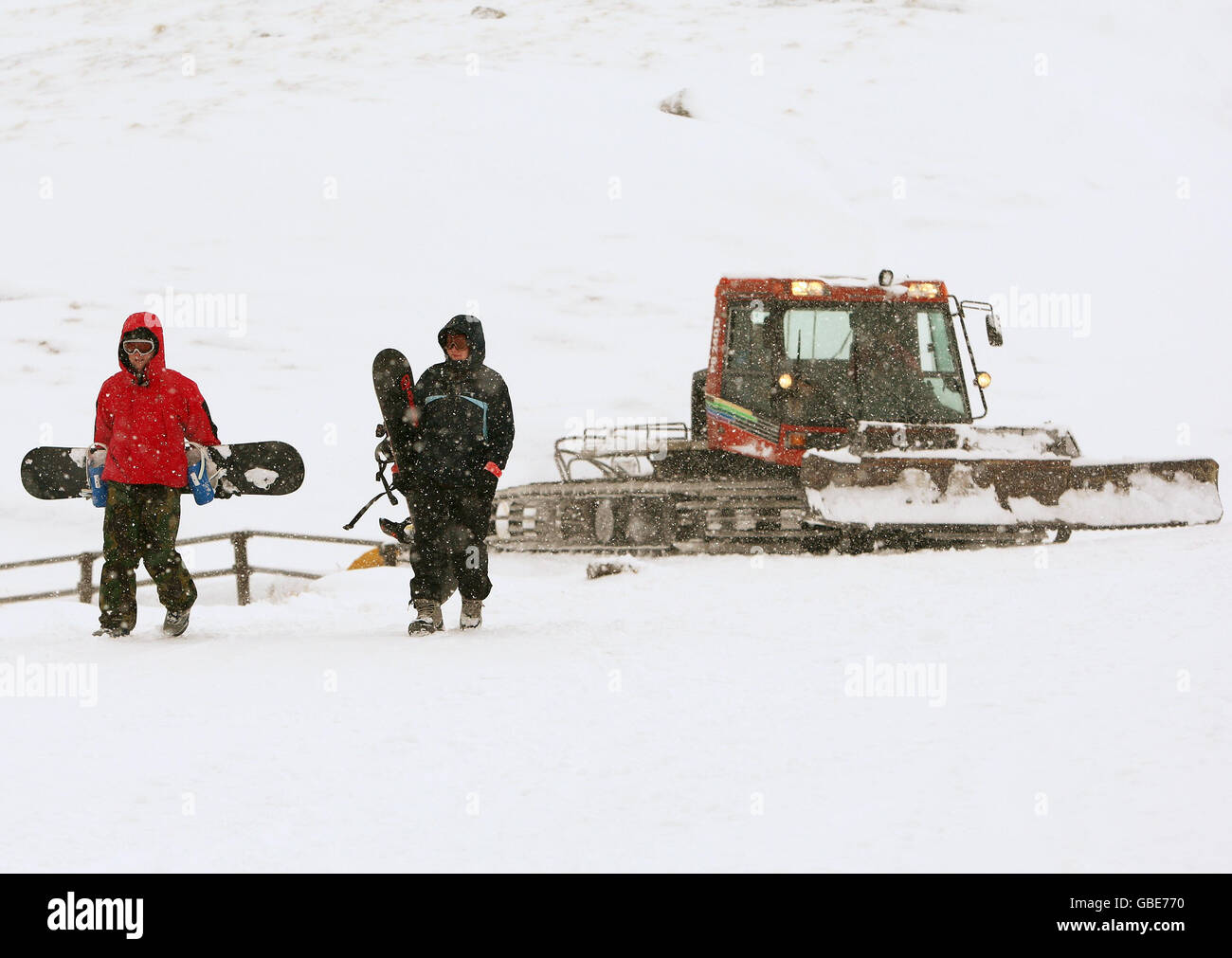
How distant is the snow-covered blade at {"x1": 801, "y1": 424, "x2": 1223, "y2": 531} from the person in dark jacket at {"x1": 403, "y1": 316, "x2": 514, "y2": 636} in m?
4.09

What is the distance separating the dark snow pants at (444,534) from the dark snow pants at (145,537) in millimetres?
1234

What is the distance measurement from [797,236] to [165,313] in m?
12.6

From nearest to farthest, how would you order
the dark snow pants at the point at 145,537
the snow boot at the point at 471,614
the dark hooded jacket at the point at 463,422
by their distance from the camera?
the dark hooded jacket at the point at 463,422 → the dark snow pants at the point at 145,537 → the snow boot at the point at 471,614

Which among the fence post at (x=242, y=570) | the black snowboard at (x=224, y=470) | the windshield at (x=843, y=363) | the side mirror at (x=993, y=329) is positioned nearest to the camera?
the black snowboard at (x=224, y=470)

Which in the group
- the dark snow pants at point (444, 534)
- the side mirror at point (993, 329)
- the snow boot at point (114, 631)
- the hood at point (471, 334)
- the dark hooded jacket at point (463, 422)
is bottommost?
the snow boot at point (114, 631)

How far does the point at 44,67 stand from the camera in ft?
121

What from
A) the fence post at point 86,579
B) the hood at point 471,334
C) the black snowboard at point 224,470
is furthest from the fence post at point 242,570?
the hood at point 471,334

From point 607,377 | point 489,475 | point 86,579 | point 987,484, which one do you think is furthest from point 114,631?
point 607,377

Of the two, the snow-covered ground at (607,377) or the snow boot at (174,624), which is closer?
the snow-covered ground at (607,377)

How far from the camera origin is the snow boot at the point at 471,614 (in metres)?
7.27

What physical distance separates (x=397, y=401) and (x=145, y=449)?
1.31 m

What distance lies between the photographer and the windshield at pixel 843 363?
39.7 feet

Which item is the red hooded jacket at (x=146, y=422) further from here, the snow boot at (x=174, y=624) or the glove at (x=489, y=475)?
the glove at (x=489, y=475)

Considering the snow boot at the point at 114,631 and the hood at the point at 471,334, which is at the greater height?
the hood at the point at 471,334
